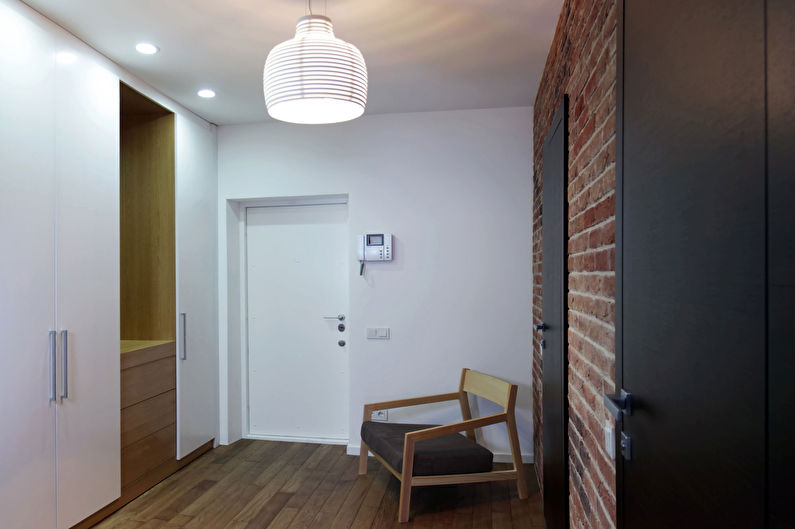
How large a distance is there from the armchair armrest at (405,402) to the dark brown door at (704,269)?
2273 millimetres

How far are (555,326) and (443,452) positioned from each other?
3.64ft

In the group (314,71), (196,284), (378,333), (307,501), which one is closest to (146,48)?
(314,71)

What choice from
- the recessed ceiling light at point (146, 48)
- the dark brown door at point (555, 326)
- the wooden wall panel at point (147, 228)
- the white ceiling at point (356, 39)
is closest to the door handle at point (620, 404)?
the dark brown door at point (555, 326)

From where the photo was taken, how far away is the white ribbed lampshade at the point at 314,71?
1.78 m

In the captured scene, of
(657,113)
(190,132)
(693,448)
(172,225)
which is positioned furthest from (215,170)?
(693,448)

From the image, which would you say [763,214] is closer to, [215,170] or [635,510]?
[635,510]

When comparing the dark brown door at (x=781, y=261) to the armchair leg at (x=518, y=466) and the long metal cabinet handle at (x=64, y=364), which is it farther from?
the long metal cabinet handle at (x=64, y=364)

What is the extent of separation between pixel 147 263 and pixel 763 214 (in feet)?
11.5

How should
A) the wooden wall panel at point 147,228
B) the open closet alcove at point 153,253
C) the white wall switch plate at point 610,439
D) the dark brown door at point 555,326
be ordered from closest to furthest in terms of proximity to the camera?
the white wall switch plate at point 610,439
the dark brown door at point 555,326
the open closet alcove at point 153,253
the wooden wall panel at point 147,228

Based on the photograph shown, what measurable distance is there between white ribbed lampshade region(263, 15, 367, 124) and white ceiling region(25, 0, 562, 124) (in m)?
0.38

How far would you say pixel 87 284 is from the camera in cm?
253

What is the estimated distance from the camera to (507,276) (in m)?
3.50

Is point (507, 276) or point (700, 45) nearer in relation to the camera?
point (700, 45)

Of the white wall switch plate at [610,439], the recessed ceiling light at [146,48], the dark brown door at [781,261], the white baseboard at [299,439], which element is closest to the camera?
the dark brown door at [781,261]
